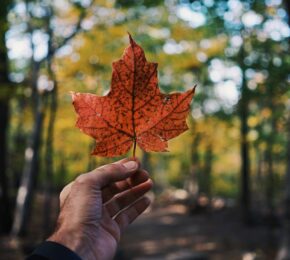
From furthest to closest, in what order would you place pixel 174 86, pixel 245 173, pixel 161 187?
pixel 161 187
pixel 174 86
pixel 245 173

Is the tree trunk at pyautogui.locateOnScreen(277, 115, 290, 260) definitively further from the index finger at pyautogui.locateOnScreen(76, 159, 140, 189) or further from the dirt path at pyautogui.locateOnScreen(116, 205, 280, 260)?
the index finger at pyautogui.locateOnScreen(76, 159, 140, 189)

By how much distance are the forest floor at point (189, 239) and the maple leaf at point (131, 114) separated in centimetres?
796

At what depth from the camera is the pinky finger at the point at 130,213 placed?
4.70 feet

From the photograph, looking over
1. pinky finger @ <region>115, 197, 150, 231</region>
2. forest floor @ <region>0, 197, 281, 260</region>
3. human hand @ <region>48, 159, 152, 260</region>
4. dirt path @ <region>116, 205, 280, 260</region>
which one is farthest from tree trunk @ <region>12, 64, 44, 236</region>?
human hand @ <region>48, 159, 152, 260</region>

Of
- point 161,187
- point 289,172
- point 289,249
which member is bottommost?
point 161,187

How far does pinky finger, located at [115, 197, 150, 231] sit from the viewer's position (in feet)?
4.70

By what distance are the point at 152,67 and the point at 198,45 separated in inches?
503

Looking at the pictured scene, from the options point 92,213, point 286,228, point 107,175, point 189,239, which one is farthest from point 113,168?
point 189,239

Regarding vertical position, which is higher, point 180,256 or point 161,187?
point 180,256

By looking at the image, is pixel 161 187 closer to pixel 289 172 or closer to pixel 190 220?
pixel 190 220

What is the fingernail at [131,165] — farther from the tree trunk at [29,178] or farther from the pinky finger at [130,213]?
the tree trunk at [29,178]

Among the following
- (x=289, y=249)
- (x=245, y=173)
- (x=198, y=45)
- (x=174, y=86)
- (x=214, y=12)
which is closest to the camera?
(x=214, y=12)

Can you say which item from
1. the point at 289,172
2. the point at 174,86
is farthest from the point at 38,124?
the point at 174,86

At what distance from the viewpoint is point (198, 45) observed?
13461mm
